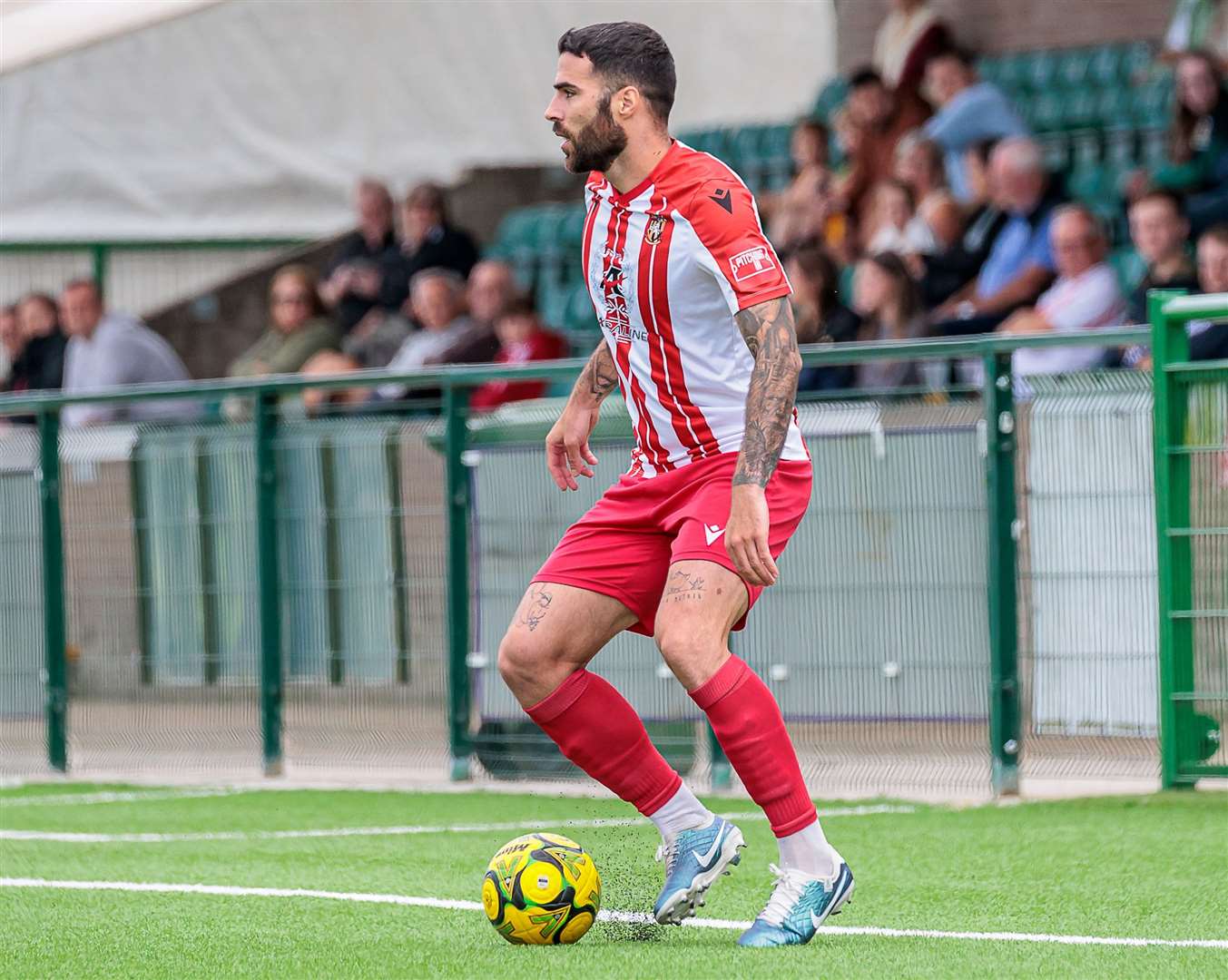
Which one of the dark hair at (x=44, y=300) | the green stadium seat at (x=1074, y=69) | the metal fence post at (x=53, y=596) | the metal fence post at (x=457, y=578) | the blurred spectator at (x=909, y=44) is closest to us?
the metal fence post at (x=457, y=578)

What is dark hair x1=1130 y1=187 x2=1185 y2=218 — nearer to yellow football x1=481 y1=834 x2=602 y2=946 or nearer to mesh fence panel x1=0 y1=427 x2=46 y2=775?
mesh fence panel x1=0 y1=427 x2=46 y2=775

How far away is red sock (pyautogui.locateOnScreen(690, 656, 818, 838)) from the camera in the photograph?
524 centimetres

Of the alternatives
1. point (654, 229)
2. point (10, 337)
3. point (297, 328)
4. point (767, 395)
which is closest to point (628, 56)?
point (654, 229)

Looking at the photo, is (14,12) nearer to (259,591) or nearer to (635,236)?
(259,591)

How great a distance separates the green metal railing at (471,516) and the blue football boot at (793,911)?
349 centimetres

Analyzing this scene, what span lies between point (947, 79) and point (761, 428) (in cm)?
1038

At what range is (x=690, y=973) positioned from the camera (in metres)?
4.83

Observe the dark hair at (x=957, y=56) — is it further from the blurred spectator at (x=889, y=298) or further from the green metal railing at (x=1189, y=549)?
the green metal railing at (x=1189, y=549)

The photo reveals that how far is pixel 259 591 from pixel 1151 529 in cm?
427

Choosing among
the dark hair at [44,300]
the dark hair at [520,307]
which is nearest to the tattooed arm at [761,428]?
Answer: the dark hair at [520,307]

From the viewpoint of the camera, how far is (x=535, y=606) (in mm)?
5508

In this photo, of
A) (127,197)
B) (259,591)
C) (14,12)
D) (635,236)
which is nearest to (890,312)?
(259,591)

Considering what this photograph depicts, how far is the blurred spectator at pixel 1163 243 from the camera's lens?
11.1 m

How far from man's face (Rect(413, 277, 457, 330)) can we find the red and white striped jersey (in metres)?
8.89
